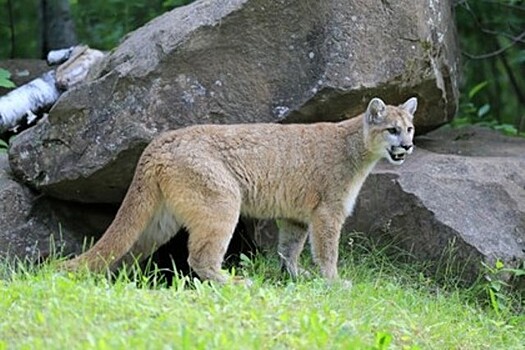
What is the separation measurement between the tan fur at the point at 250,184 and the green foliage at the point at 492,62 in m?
4.93

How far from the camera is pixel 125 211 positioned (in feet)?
28.5

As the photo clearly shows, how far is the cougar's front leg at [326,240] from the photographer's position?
30.1ft

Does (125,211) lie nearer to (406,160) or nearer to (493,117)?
(406,160)

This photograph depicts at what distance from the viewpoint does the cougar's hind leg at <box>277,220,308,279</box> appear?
9.48 metres

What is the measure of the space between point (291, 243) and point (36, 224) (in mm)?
2449

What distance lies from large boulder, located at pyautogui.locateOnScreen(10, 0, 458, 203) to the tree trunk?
4.16m

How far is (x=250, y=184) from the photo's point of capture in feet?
29.8

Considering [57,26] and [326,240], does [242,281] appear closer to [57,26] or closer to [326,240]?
[326,240]

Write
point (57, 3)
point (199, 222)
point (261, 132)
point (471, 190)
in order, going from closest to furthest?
point (199, 222)
point (261, 132)
point (471, 190)
point (57, 3)

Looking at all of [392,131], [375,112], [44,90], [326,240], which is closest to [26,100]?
[44,90]

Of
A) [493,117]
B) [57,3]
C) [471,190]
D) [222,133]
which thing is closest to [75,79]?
[57,3]

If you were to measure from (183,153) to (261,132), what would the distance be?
0.87 metres

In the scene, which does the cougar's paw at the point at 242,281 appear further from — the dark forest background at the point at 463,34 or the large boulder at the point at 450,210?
the dark forest background at the point at 463,34

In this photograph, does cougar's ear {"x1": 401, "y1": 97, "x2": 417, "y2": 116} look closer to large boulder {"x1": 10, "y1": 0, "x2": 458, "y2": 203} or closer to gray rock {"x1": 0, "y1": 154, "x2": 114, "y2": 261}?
large boulder {"x1": 10, "y1": 0, "x2": 458, "y2": 203}
